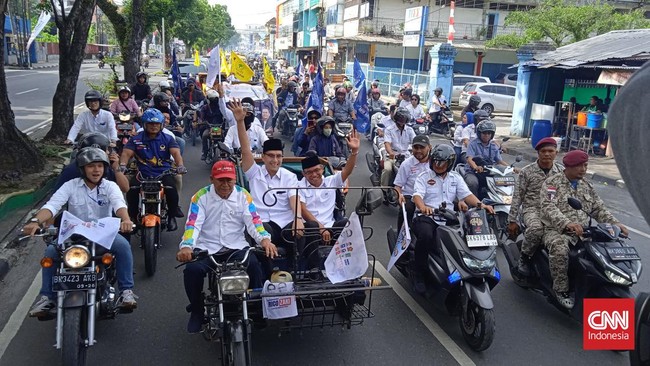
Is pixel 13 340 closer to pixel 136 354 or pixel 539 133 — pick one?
pixel 136 354

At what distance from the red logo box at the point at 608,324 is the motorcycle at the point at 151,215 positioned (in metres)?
4.39

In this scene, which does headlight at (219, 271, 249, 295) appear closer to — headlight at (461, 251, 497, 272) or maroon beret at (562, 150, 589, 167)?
headlight at (461, 251, 497, 272)

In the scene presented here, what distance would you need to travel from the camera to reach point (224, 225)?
4398mm

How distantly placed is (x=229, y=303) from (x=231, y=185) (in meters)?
1.02

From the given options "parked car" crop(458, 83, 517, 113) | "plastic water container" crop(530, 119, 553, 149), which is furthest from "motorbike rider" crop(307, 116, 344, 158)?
"parked car" crop(458, 83, 517, 113)

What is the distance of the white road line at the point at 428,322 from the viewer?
434cm

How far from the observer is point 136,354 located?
4.21 metres

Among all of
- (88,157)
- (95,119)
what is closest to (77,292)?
(88,157)

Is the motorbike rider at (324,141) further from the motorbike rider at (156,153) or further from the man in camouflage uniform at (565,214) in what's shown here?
the man in camouflage uniform at (565,214)

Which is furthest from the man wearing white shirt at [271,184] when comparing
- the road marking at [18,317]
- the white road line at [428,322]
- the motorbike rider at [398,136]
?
the motorbike rider at [398,136]

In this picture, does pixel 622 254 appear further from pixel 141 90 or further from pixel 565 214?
pixel 141 90

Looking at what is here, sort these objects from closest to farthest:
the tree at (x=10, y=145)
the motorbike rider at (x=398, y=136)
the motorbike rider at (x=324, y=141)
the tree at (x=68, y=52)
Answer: the motorbike rider at (x=324, y=141) < the tree at (x=10, y=145) < the motorbike rider at (x=398, y=136) < the tree at (x=68, y=52)

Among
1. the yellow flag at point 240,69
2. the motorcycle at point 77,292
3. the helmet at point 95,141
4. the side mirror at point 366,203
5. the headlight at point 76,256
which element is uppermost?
the yellow flag at point 240,69

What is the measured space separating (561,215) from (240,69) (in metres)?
10.9
